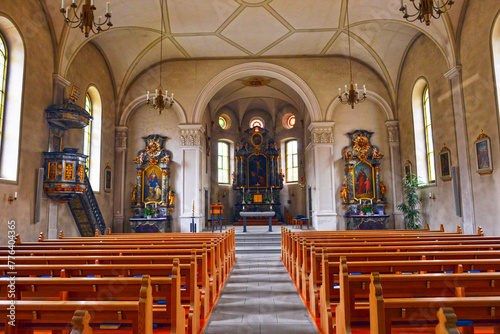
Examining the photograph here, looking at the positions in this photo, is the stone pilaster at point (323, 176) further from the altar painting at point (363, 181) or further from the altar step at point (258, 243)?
the altar step at point (258, 243)

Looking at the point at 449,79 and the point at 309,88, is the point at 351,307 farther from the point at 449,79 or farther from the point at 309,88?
the point at 309,88

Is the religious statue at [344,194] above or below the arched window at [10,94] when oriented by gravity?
below

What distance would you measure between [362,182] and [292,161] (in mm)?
7787

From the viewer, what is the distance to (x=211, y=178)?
20.0 metres

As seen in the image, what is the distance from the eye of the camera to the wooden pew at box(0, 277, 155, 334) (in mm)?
2002

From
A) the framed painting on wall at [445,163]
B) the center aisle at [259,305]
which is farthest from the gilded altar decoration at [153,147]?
the framed painting on wall at [445,163]

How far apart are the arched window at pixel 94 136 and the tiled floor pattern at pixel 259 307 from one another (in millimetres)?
7691

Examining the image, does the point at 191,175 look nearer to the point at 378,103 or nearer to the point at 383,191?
the point at 383,191

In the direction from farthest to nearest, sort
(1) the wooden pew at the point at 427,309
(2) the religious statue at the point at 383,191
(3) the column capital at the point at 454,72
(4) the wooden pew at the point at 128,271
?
(2) the religious statue at the point at 383,191
(3) the column capital at the point at 454,72
(4) the wooden pew at the point at 128,271
(1) the wooden pew at the point at 427,309

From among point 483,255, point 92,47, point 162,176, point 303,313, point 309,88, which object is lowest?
point 303,313

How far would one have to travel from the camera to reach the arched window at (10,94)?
8.05 meters

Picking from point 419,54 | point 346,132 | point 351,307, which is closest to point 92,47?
point 346,132

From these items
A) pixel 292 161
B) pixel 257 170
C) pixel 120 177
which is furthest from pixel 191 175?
pixel 292 161

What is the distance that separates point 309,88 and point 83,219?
987cm
